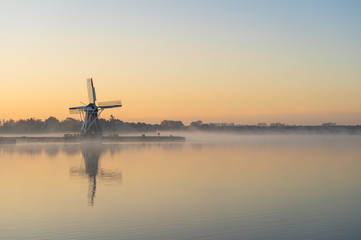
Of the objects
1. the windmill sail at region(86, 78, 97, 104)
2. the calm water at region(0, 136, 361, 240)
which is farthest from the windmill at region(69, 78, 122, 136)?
the calm water at region(0, 136, 361, 240)

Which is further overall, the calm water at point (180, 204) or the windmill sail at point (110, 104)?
the windmill sail at point (110, 104)

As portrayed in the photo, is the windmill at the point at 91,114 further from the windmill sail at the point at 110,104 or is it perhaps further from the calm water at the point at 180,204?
the calm water at the point at 180,204

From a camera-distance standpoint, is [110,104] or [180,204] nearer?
[180,204]

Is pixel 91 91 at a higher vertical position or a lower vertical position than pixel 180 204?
higher

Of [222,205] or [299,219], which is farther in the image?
[222,205]

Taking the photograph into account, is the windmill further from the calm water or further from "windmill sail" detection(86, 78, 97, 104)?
the calm water

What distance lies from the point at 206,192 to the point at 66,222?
1003 centimetres

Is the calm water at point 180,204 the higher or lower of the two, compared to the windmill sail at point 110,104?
lower

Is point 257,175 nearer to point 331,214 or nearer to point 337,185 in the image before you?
point 337,185

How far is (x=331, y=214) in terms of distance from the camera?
20.4m

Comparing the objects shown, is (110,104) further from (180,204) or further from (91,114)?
(180,204)

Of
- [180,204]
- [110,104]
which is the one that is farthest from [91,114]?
[180,204]

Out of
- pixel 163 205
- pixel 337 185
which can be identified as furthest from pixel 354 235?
pixel 337 185

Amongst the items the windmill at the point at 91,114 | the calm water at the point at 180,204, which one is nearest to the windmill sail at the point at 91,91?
the windmill at the point at 91,114
